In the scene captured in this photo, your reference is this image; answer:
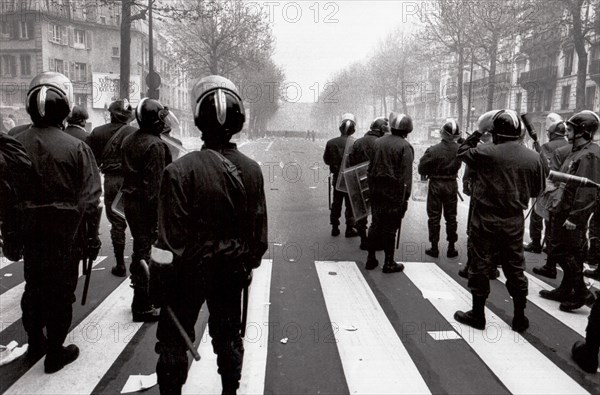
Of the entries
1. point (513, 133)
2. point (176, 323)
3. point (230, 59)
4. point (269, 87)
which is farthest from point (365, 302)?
point (269, 87)

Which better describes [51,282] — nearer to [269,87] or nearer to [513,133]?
[513,133]

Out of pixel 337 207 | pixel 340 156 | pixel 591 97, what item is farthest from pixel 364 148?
pixel 591 97

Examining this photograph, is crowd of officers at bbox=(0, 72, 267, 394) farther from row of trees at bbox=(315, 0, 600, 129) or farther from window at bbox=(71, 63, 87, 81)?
window at bbox=(71, 63, 87, 81)

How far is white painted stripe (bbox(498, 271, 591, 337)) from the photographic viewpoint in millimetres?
4977

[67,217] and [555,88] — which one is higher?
[555,88]

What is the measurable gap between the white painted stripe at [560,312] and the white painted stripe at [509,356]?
641mm

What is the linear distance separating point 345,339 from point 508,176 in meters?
2.13

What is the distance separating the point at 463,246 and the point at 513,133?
13.2 feet

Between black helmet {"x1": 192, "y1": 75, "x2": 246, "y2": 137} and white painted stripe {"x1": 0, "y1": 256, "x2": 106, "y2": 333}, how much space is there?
3.22m

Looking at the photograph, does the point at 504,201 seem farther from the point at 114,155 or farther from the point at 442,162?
the point at 114,155

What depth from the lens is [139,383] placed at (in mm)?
3678

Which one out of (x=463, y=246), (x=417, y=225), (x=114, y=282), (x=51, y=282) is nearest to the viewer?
(x=51, y=282)

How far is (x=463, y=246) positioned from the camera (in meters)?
8.35

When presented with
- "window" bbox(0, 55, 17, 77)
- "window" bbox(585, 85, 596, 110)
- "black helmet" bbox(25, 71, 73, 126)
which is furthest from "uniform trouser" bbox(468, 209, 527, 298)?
"window" bbox(0, 55, 17, 77)
